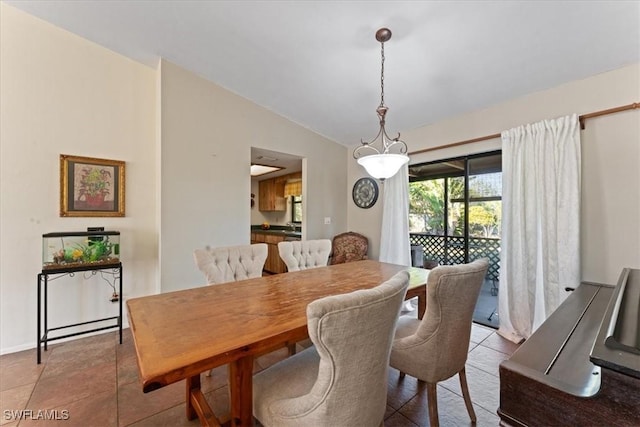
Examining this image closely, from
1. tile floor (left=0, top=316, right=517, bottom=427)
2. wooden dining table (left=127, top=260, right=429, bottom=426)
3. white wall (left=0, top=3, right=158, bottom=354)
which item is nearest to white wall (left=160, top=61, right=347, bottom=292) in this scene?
white wall (left=0, top=3, right=158, bottom=354)

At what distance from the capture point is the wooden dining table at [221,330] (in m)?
0.89

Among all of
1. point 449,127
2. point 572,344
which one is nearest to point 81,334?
point 572,344

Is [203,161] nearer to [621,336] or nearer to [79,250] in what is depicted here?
[79,250]

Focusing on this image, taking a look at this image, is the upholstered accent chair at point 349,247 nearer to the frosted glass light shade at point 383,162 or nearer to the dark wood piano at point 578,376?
the frosted glass light shade at point 383,162

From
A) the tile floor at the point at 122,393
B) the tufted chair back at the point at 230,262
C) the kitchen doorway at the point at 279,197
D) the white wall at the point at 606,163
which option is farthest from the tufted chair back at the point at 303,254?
the white wall at the point at 606,163

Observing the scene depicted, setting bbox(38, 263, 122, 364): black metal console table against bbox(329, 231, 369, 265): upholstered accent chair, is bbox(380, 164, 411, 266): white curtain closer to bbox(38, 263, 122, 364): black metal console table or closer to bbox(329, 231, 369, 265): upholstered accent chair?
bbox(329, 231, 369, 265): upholstered accent chair

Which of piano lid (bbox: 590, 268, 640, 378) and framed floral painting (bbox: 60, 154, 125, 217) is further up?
framed floral painting (bbox: 60, 154, 125, 217)

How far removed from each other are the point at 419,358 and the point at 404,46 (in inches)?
88.4

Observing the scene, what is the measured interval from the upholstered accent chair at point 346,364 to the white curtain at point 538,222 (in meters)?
2.11

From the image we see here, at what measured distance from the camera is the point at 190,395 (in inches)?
60.6

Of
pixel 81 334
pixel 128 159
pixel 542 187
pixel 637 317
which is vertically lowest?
Answer: pixel 81 334

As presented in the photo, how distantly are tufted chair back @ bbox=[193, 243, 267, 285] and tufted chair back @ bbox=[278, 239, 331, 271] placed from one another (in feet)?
0.77

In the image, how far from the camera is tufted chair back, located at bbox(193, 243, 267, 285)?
6.56 ft

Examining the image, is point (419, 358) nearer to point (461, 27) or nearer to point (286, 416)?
point (286, 416)
